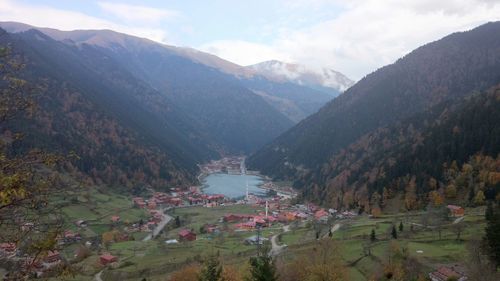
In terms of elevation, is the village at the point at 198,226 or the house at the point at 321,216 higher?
the house at the point at 321,216

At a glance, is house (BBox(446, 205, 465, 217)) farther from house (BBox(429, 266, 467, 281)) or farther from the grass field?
house (BBox(429, 266, 467, 281))

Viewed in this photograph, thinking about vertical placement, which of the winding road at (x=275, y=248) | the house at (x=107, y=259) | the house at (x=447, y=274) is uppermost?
the house at (x=447, y=274)

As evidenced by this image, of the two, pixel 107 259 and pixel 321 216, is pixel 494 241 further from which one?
pixel 321 216

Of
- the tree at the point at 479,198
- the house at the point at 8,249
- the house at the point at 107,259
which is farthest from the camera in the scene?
the tree at the point at 479,198

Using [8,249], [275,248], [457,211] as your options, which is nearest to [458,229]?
[457,211]

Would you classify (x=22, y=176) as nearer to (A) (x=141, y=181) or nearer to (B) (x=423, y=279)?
(B) (x=423, y=279)

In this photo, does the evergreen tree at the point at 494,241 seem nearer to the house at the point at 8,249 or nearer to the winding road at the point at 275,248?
the winding road at the point at 275,248

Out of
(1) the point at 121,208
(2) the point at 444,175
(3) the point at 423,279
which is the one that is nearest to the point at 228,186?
(1) the point at 121,208

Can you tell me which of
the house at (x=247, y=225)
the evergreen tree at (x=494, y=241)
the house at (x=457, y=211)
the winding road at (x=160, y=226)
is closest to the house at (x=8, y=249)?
the evergreen tree at (x=494, y=241)
